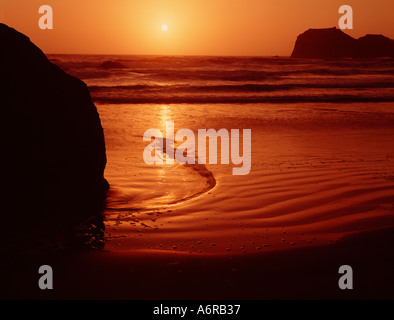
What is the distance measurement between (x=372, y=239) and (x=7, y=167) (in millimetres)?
3481

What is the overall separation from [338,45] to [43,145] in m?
95.3

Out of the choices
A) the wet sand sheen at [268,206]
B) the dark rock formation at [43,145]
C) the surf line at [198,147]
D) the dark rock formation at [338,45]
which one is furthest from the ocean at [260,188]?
the dark rock formation at [338,45]

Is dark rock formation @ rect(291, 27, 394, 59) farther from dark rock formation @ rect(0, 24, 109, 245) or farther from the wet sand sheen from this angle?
dark rock formation @ rect(0, 24, 109, 245)

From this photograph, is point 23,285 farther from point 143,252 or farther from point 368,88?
point 368,88

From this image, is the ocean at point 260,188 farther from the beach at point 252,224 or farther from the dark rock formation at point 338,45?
the dark rock formation at point 338,45

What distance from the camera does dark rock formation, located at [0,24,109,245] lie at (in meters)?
3.94

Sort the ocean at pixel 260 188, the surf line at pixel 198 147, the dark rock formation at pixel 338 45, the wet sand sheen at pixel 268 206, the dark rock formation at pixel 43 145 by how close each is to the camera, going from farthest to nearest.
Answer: the dark rock formation at pixel 338 45, the surf line at pixel 198 147, the dark rock formation at pixel 43 145, the ocean at pixel 260 188, the wet sand sheen at pixel 268 206

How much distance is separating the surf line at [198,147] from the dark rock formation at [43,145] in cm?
205

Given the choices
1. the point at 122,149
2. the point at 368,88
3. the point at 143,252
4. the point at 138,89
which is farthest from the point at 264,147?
the point at 368,88

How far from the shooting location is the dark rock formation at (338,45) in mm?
84375

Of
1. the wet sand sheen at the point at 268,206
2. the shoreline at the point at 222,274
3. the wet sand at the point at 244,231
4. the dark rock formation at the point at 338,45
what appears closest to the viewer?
the shoreline at the point at 222,274

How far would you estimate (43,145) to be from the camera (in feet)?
13.9

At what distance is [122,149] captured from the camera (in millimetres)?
7582

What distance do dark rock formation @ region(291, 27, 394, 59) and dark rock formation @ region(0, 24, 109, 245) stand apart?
294ft
